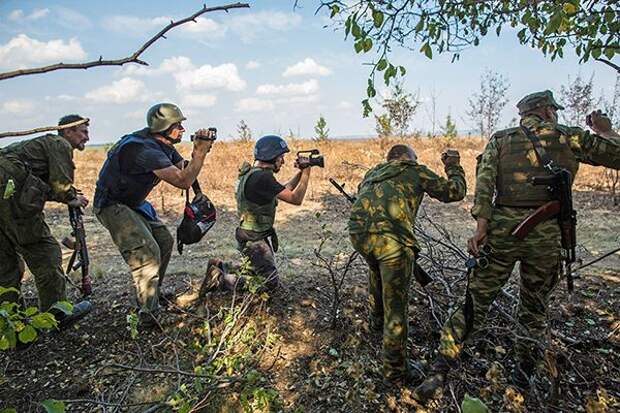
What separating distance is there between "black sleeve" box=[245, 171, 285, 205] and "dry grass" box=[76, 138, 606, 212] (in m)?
4.22

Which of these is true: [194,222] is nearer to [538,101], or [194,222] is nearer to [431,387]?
[431,387]

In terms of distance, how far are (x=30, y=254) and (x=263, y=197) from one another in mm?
→ 2054

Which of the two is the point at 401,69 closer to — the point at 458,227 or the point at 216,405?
the point at 216,405

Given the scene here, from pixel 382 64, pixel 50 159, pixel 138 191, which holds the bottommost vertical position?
pixel 138 191

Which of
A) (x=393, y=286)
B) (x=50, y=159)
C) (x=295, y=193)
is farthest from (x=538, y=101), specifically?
(x=50, y=159)

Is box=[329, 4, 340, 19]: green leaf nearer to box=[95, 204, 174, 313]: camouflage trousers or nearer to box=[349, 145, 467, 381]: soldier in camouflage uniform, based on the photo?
box=[349, 145, 467, 381]: soldier in camouflage uniform

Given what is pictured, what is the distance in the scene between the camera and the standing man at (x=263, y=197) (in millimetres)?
3824

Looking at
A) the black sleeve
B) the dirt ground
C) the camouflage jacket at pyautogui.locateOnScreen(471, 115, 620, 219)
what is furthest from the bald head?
the black sleeve

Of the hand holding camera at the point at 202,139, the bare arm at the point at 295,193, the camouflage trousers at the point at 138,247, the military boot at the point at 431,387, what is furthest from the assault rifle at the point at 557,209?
the camouflage trousers at the point at 138,247

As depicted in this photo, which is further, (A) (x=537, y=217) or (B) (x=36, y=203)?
(B) (x=36, y=203)

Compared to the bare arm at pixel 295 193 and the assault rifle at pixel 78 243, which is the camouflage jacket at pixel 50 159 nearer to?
the assault rifle at pixel 78 243

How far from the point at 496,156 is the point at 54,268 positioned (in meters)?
3.75

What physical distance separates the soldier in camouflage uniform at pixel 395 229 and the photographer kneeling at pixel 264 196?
838 millimetres

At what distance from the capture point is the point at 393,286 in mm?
3027
